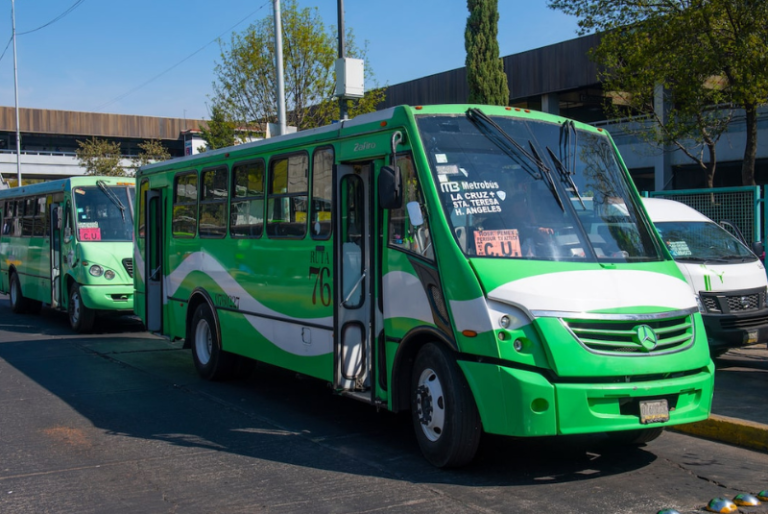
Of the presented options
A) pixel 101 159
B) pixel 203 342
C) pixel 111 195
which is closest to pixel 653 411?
pixel 203 342

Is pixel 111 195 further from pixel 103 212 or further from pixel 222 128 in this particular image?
pixel 222 128

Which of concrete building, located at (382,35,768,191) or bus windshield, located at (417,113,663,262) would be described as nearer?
bus windshield, located at (417,113,663,262)

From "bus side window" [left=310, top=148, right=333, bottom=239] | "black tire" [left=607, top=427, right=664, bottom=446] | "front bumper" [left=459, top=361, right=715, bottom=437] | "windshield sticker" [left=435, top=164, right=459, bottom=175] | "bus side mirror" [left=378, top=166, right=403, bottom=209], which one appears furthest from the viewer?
"bus side window" [left=310, top=148, right=333, bottom=239]

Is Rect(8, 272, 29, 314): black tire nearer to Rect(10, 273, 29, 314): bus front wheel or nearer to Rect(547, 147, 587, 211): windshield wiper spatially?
Rect(10, 273, 29, 314): bus front wheel

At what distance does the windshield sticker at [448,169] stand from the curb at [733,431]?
323 centimetres

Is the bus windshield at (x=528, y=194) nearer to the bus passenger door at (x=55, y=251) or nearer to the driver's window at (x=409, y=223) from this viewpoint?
the driver's window at (x=409, y=223)

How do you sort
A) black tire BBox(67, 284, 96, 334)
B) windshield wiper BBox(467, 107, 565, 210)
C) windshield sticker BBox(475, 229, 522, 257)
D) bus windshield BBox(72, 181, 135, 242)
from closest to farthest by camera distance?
windshield sticker BBox(475, 229, 522, 257), windshield wiper BBox(467, 107, 565, 210), black tire BBox(67, 284, 96, 334), bus windshield BBox(72, 181, 135, 242)

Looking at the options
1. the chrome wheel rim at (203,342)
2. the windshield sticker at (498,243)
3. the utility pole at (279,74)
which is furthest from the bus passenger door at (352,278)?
the utility pole at (279,74)

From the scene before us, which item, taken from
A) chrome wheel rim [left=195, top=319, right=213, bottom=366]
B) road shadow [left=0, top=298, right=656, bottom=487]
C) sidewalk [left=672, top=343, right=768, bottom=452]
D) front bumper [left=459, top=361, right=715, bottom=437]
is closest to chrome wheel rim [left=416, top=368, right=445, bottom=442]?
road shadow [left=0, top=298, right=656, bottom=487]

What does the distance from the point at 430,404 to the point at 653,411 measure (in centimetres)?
161

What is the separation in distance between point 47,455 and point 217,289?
141 inches

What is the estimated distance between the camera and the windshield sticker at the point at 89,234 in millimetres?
15102

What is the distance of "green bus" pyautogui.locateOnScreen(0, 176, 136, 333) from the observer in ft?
48.7

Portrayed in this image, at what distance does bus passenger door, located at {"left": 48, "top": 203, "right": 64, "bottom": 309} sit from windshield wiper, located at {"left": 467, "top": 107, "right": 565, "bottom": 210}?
37.7ft
